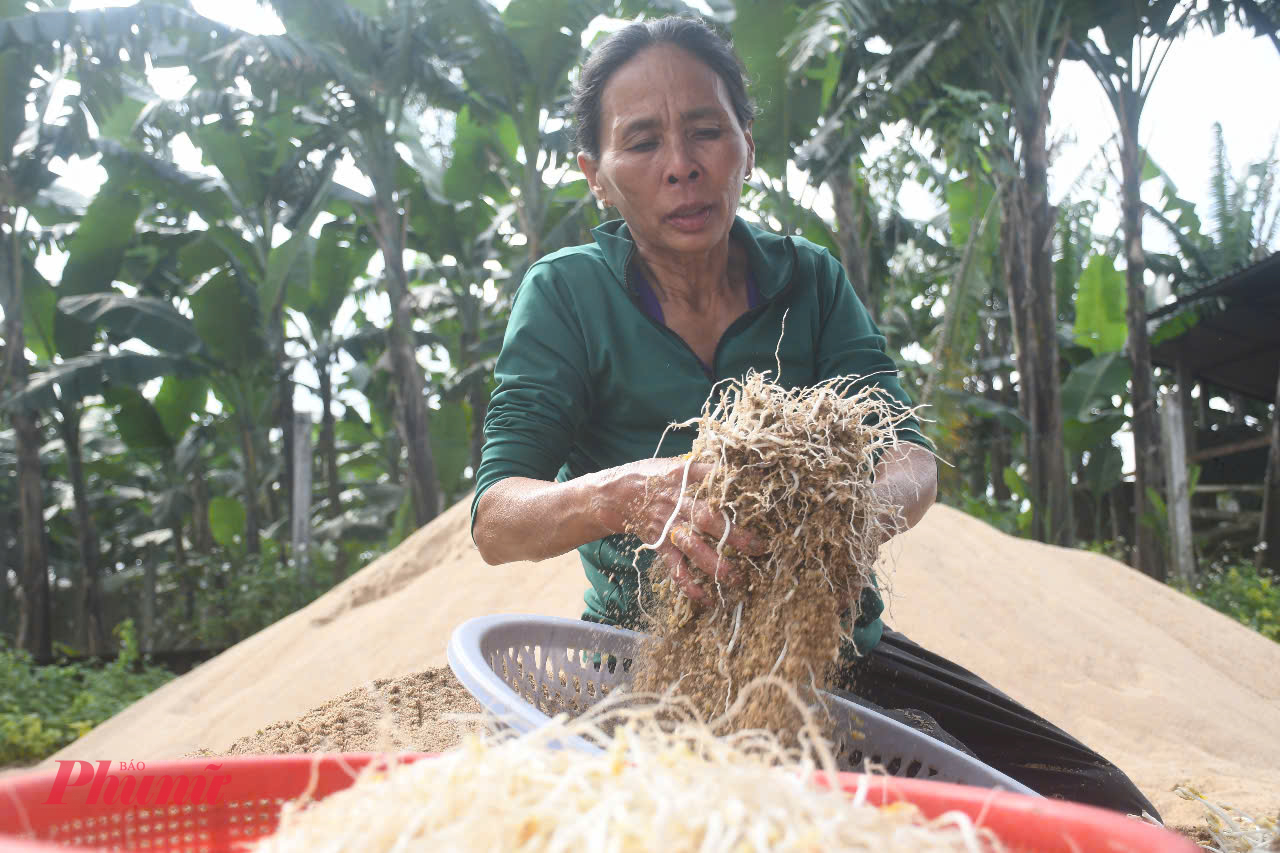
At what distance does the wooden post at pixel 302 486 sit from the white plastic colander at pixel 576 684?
6.55 metres

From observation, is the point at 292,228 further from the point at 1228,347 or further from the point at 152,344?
the point at 1228,347

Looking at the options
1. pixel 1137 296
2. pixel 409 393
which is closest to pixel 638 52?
pixel 1137 296

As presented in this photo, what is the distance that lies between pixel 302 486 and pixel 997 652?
5.94 m

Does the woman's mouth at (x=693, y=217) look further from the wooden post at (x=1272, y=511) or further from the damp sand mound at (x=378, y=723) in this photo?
the wooden post at (x=1272, y=511)

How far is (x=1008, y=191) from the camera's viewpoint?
783 cm

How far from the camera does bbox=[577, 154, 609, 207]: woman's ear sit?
195cm

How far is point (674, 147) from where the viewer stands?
5.77 feet

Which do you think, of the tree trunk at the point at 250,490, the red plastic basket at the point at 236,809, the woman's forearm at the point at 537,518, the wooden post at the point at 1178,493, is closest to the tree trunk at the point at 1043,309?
the wooden post at the point at 1178,493

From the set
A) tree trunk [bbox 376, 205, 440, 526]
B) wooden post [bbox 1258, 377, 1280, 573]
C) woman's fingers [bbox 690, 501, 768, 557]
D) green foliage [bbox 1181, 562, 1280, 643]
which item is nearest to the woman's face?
woman's fingers [bbox 690, 501, 768, 557]

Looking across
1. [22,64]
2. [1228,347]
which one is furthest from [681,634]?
[1228,347]

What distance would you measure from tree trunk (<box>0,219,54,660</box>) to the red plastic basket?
9.65m

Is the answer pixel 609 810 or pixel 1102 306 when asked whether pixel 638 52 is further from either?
pixel 1102 306

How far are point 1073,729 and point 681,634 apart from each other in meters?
2.74

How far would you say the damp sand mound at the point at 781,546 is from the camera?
51.8 inches
